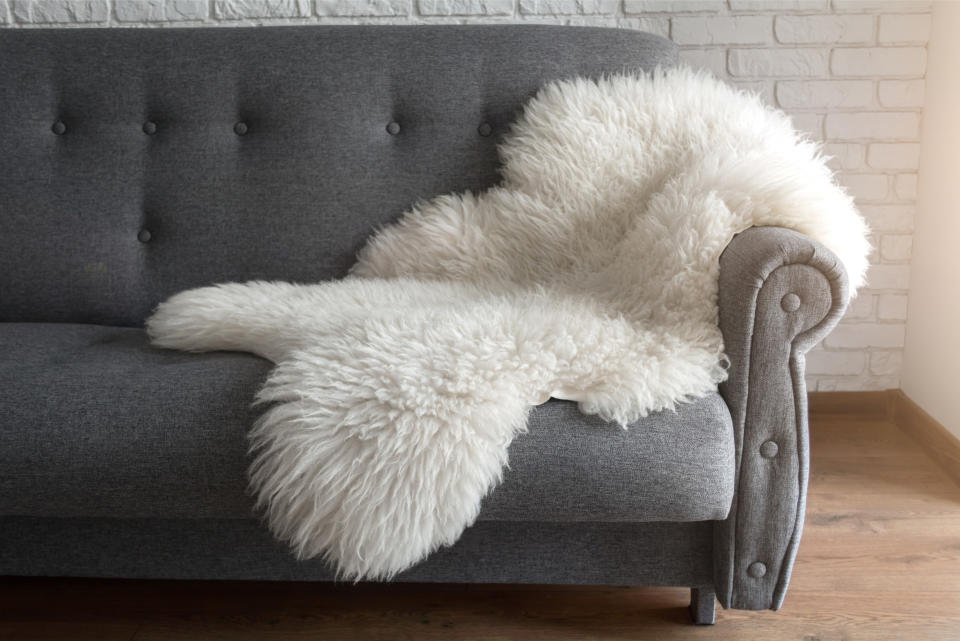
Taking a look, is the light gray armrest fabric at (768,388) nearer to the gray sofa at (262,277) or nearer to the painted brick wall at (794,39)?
the gray sofa at (262,277)

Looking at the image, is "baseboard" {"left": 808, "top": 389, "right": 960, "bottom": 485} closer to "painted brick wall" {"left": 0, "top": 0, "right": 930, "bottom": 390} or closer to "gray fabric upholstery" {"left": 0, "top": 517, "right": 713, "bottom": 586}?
"painted brick wall" {"left": 0, "top": 0, "right": 930, "bottom": 390}

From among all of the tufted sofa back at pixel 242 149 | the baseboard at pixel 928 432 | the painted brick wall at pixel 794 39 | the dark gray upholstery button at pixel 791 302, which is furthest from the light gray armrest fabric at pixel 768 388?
the painted brick wall at pixel 794 39

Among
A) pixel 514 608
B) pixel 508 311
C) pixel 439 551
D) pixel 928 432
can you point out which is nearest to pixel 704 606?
A: pixel 514 608

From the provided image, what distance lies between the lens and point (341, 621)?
1239mm

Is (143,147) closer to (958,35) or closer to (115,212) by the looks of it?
(115,212)

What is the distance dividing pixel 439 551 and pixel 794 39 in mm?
1460

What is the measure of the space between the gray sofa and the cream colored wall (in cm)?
66

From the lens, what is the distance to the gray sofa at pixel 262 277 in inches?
40.2

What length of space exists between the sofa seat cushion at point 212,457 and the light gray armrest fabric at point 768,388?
0.08 metres

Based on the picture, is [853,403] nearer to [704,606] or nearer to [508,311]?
[704,606]

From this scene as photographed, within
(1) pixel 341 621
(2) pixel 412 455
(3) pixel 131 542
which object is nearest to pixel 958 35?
(2) pixel 412 455

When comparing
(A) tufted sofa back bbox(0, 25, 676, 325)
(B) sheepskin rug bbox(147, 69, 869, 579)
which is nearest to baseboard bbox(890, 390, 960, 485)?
(B) sheepskin rug bbox(147, 69, 869, 579)

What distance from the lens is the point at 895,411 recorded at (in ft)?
6.52

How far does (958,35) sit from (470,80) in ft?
3.49
